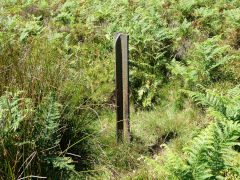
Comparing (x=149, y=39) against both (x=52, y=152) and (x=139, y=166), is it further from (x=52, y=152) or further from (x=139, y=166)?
(x=52, y=152)

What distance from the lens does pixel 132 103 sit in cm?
413

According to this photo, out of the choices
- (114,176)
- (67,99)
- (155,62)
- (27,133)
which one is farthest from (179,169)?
(155,62)

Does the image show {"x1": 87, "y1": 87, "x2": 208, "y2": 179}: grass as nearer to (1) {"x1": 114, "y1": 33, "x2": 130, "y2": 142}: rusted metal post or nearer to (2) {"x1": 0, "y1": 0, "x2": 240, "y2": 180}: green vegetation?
(2) {"x1": 0, "y1": 0, "x2": 240, "y2": 180}: green vegetation

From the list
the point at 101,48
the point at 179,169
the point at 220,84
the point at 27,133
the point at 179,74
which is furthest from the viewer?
the point at 101,48

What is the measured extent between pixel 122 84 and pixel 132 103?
1.19 m

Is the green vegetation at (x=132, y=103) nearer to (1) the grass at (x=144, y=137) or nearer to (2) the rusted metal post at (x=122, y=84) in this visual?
(1) the grass at (x=144, y=137)

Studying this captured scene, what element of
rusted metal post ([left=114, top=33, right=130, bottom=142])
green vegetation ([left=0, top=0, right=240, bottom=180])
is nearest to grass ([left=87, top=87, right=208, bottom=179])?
green vegetation ([left=0, top=0, right=240, bottom=180])

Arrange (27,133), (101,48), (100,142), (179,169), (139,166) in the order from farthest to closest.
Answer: (101,48) → (100,142) → (139,166) → (27,133) → (179,169)

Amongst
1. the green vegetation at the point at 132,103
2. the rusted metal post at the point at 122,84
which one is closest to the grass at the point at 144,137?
the green vegetation at the point at 132,103

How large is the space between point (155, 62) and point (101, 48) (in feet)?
4.53

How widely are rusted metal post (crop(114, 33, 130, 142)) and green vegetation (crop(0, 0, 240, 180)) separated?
165 mm

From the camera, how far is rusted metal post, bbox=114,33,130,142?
2.80 m

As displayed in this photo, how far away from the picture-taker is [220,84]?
12.6 feet

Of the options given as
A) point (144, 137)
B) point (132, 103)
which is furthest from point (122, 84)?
point (132, 103)
